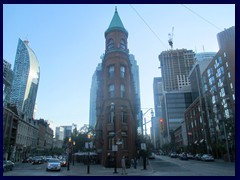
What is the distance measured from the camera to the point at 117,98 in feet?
111

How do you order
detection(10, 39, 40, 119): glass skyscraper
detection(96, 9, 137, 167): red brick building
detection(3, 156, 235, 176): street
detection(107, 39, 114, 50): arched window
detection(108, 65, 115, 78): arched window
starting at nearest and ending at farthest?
detection(3, 156, 235, 176): street → detection(96, 9, 137, 167): red brick building → detection(108, 65, 115, 78): arched window → detection(107, 39, 114, 50): arched window → detection(10, 39, 40, 119): glass skyscraper

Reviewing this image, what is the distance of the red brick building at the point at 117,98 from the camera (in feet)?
106

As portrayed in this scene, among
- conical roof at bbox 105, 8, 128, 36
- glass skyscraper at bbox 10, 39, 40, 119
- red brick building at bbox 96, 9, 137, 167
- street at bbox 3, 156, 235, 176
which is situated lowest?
street at bbox 3, 156, 235, 176

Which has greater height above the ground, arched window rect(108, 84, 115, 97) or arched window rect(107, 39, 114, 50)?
arched window rect(107, 39, 114, 50)

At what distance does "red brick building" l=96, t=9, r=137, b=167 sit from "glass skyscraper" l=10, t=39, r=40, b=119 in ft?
351

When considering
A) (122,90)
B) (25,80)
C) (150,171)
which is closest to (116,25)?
(122,90)

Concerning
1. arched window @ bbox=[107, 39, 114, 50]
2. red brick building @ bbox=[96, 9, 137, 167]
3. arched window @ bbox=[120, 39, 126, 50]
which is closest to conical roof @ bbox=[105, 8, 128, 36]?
red brick building @ bbox=[96, 9, 137, 167]

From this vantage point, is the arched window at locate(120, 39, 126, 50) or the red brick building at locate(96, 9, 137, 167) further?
the arched window at locate(120, 39, 126, 50)

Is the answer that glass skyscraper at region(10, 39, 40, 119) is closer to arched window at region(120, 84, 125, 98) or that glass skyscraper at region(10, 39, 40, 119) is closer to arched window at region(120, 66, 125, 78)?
arched window at region(120, 66, 125, 78)

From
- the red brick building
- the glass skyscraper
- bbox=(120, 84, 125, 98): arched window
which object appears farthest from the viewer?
the glass skyscraper

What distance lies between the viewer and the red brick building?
3222cm

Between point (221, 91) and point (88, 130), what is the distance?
41.2 metres

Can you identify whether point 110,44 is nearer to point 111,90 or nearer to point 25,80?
point 111,90
